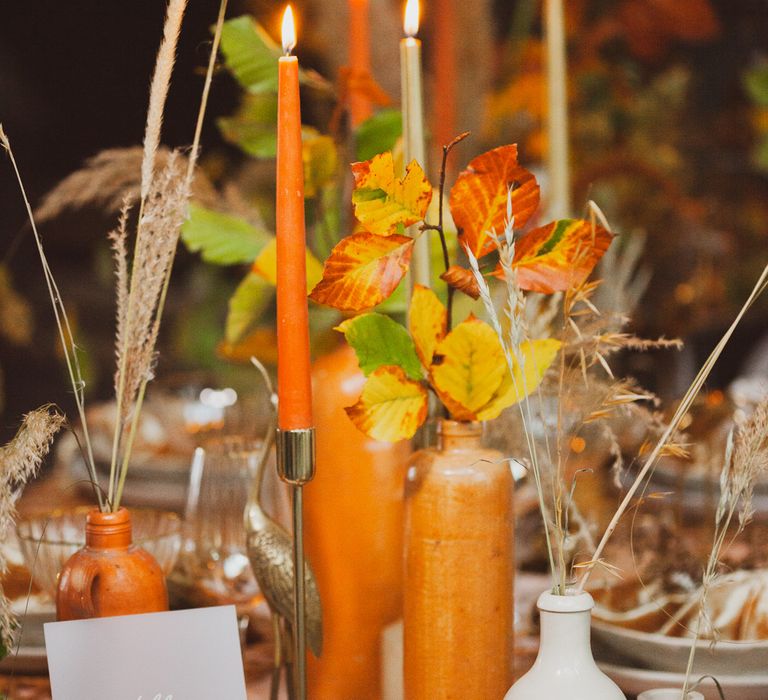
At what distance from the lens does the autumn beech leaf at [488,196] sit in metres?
0.57

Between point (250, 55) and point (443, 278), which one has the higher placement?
point (250, 55)

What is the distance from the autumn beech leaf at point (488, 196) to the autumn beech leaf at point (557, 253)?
18 millimetres

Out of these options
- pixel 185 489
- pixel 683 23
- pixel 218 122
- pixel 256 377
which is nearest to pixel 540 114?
pixel 683 23

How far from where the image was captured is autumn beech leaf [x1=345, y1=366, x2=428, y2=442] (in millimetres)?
589

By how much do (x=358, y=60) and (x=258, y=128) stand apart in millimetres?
100

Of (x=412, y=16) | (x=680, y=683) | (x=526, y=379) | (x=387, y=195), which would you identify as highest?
(x=412, y=16)

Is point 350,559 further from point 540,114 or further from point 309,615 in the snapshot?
point 540,114

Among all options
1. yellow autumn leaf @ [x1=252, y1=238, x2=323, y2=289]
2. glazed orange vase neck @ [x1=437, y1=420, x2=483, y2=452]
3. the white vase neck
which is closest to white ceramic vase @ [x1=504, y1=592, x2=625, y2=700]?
the white vase neck

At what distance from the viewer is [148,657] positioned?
58cm

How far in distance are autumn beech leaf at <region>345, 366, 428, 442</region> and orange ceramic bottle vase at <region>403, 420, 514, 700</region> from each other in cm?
3

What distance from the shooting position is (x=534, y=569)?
3.37ft

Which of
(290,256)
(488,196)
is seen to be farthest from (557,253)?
(290,256)

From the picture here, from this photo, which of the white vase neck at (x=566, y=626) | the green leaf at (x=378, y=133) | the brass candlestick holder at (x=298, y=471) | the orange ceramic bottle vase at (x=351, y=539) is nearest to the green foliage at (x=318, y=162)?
the green leaf at (x=378, y=133)

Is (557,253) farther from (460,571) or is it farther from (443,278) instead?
(460,571)
